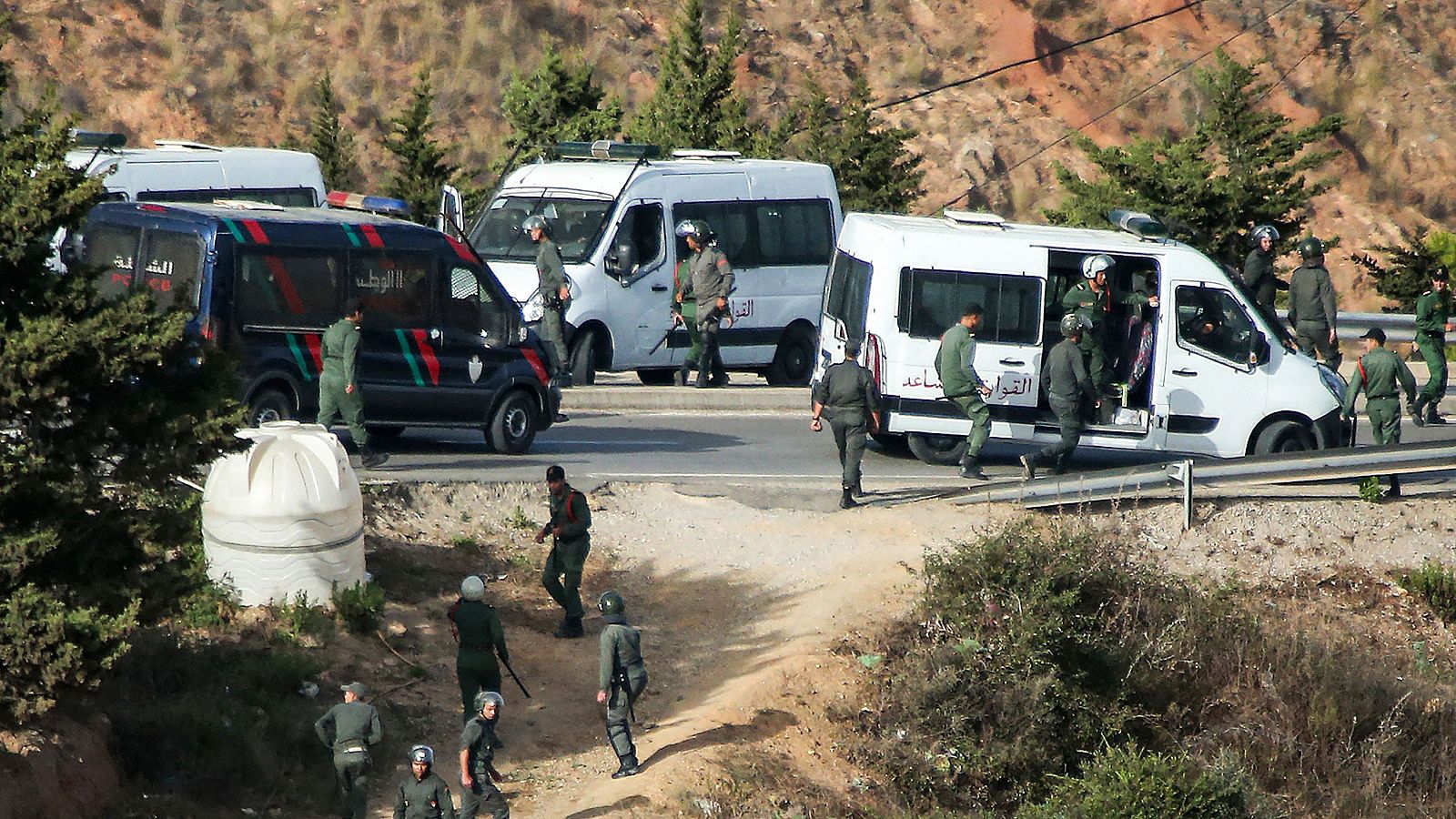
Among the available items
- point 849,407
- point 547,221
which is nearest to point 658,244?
point 547,221

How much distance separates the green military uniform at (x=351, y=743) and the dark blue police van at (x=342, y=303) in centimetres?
422

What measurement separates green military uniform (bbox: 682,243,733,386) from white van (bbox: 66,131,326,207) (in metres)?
5.28

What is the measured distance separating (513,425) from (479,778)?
648 cm

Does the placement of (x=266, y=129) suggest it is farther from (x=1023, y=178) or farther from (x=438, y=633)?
(x=438, y=633)

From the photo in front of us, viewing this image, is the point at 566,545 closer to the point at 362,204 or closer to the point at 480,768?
the point at 480,768

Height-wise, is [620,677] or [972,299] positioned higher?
[972,299]

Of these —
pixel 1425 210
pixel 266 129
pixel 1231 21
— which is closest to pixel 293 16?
pixel 266 129

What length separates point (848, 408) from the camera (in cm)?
1492

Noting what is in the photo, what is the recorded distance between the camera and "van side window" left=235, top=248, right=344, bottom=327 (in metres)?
14.4

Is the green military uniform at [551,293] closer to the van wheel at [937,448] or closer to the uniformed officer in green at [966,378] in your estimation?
the van wheel at [937,448]

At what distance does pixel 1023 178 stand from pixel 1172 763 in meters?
27.7

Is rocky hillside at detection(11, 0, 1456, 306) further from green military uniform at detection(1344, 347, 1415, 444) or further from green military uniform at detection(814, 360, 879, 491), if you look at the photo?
green military uniform at detection(814, 360, 879, 491)

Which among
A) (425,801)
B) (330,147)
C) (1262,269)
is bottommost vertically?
(425,801)

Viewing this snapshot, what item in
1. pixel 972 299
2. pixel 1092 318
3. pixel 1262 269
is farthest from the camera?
pixel 1262 269
